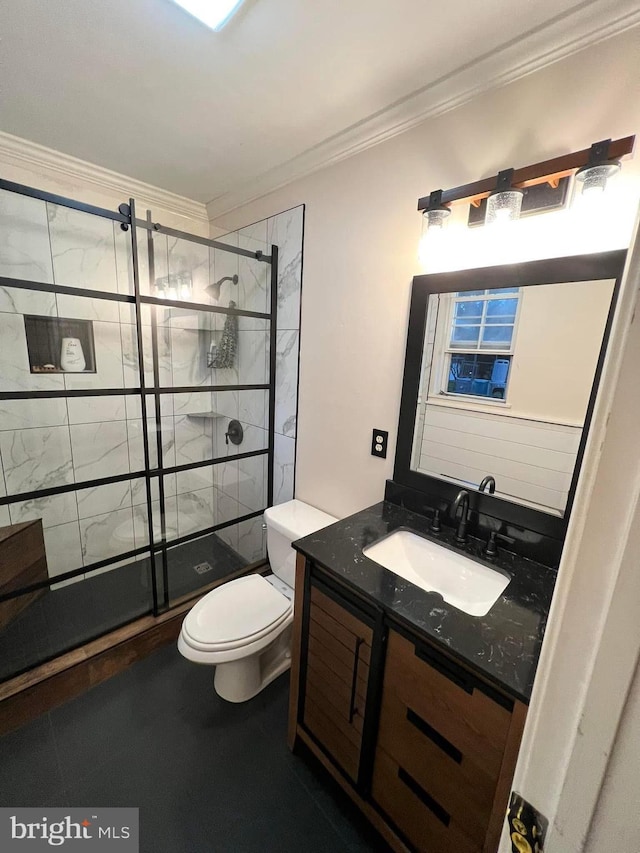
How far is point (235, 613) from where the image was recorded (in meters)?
1.54

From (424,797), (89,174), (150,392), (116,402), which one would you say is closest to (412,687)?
(424,797)

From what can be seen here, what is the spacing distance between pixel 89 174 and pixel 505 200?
6.93 ft

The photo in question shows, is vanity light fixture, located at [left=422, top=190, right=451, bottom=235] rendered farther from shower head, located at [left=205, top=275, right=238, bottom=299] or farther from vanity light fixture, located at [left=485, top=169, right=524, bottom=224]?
shower head, located at [left=205, top=275, right=238, bottom=299]

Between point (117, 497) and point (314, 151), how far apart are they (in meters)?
2.13

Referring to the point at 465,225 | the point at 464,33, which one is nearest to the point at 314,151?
the point at 464,33

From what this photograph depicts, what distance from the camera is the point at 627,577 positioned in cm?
34

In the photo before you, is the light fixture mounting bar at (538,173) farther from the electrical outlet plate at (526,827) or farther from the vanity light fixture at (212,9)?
the electrical outlet plate at (526,827)

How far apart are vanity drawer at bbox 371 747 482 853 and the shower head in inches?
87.1

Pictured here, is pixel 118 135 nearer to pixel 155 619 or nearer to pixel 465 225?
pixel 465 225

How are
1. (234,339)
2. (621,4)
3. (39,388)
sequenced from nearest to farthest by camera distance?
(621,4), (39,388), (234,339)

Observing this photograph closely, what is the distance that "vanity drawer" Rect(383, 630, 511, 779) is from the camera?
0.80m

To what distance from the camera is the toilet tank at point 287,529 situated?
1.75 metres

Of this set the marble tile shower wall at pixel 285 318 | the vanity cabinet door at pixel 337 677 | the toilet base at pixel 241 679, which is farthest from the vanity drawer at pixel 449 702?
the marble tile shower wall at pixel 285 318

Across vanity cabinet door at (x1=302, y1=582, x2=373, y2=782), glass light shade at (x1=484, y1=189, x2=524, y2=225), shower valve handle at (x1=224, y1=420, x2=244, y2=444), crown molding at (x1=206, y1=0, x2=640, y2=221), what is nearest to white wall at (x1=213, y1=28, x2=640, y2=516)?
crown molding at (x1=206, y1=0, x2=640, y2=221)
